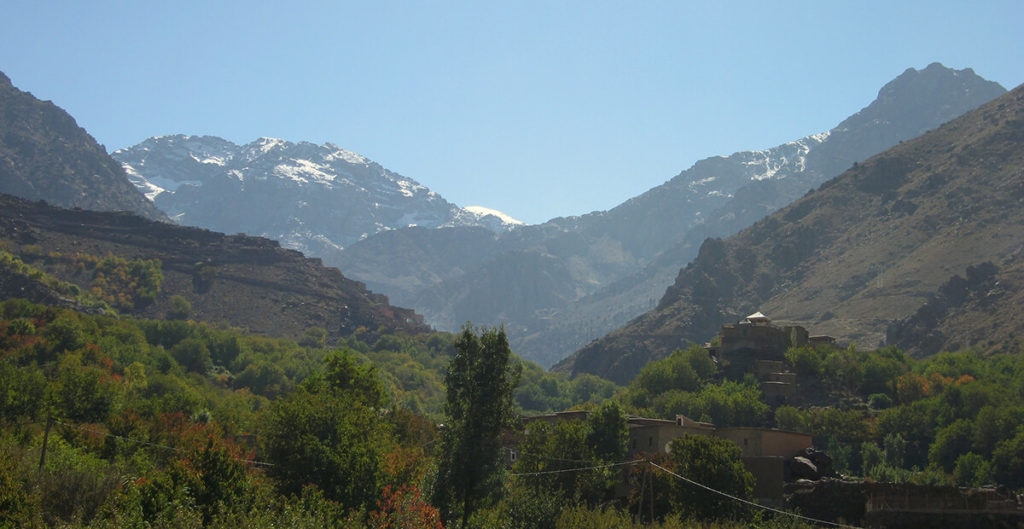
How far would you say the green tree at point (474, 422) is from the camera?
4894 cm

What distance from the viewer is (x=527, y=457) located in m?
65.4

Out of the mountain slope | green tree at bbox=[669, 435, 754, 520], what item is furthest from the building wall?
the mountain slope

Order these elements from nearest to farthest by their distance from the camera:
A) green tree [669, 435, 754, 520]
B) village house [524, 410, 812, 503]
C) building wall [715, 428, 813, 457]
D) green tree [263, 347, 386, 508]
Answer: green tree [263, 347, 386, 508] < green tree [669, 435, 754, 520] < village house [524, 410, 812, 503] < building wall [715, 428, 813, 457]

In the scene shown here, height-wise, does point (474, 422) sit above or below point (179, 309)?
below

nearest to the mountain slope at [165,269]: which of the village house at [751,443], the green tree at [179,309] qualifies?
the green tree at [179,309]

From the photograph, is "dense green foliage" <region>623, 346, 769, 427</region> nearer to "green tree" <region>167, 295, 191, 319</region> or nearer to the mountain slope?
the mountain slope

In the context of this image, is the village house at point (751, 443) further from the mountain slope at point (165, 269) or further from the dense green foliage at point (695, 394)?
the mountain slope at point (165, 269)

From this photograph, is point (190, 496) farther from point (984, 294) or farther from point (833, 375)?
point (984, 294)

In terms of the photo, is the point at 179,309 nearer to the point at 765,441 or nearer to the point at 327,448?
the point at 765,441

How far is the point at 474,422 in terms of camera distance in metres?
49.8

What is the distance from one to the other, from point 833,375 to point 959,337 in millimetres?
41910

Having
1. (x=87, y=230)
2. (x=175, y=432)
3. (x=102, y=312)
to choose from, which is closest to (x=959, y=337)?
(x=175, y=432)

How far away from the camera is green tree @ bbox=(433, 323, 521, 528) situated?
48.9 metres

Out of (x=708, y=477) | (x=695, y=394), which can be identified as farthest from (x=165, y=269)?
(x=708, y=477)
